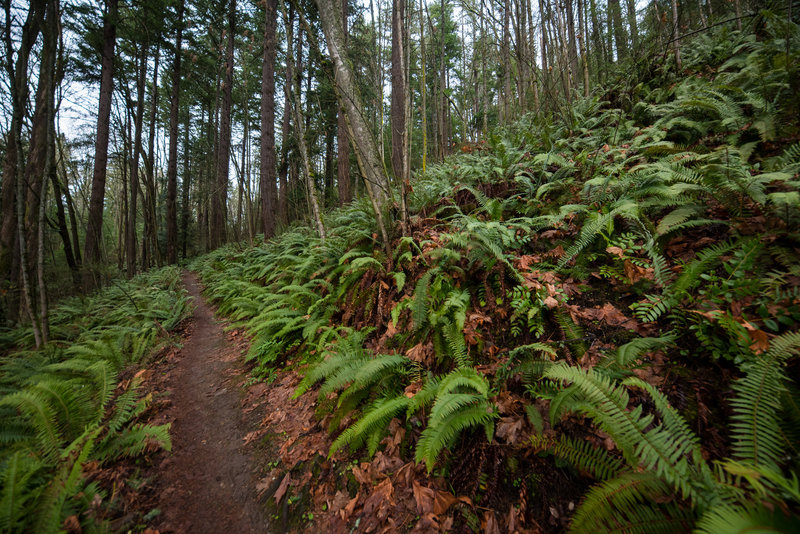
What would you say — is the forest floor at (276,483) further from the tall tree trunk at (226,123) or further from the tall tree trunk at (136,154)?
the tall tree trunk at (226,123)

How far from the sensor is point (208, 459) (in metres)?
2.73

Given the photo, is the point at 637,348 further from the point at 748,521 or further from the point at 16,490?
the point at 16,490

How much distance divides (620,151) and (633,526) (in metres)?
4.50

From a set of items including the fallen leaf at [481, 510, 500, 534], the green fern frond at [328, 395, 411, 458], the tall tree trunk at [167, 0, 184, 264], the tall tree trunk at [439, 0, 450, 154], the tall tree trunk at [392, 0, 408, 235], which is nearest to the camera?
the fallen leaf at [481, 510, 500, 534]

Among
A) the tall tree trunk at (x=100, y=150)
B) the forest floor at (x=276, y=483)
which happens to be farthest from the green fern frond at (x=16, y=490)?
the tall tree trunk at (x=100, y=150)

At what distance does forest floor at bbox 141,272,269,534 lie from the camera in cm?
218

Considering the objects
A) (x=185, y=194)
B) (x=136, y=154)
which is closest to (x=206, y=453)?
(x=136, y=154)

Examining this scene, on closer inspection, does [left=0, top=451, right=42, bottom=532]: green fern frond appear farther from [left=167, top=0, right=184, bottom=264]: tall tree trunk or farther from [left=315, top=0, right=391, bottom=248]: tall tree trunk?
[left=167, top=0, right=184, bottom=264]: tall tree trunk

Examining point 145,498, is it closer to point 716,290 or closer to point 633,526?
point 633,526

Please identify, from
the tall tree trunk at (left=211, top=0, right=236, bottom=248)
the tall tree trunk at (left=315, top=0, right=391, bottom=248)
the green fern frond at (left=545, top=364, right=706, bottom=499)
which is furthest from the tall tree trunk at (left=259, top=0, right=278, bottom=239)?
the green fern frond at (left=545, top=364, right=706, bottom=499)

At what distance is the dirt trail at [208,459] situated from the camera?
7.13 feet

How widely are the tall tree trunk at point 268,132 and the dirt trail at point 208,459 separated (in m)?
7.19

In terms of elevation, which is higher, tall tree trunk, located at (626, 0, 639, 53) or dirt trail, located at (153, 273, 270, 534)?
tall tree trunk, located at (626, 0, 639, 53)

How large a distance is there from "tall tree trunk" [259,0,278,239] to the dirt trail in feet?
23.6
